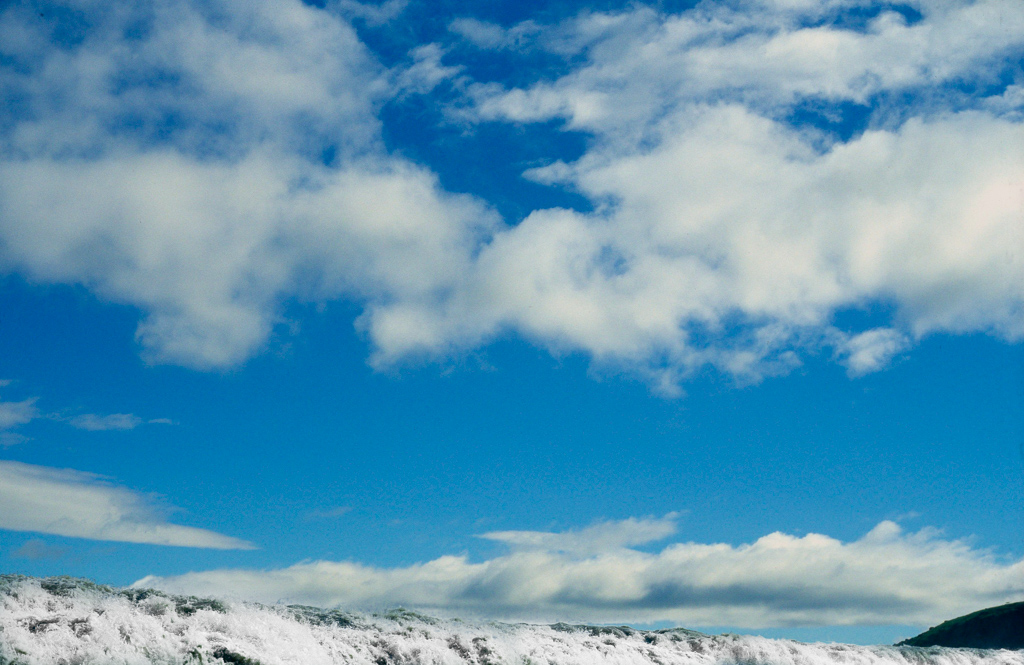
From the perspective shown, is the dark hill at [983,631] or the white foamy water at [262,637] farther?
the dark hill at [983,631]

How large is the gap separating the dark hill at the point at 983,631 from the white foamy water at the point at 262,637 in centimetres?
5211

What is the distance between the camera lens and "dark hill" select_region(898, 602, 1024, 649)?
65500 mm

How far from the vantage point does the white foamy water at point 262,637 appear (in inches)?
543

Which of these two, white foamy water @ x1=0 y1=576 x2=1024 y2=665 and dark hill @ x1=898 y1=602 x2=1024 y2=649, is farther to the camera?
dark hill @ x1=898 y1=602 x2=1024 y2=649

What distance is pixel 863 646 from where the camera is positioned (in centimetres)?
3359

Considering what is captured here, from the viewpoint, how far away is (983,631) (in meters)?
68.8

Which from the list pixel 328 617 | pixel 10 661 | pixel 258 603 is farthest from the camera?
pixel 328 617

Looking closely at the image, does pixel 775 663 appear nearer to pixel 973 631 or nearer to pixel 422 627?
pixel 422 627

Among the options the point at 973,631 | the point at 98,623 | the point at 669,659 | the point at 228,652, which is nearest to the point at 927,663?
the point at 669,659

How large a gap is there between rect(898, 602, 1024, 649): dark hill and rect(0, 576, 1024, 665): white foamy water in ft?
171

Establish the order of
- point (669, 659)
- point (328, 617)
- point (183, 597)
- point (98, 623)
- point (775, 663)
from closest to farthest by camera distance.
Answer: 1. point (98, 623)
2. point (183, 597)
3. point (328, 617)
4. point (669, 659)
5. point (775, 663)

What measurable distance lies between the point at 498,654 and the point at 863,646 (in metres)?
21.1

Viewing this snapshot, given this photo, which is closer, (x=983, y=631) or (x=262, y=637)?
(x=262, y=637)

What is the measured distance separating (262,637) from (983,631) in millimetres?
72591
